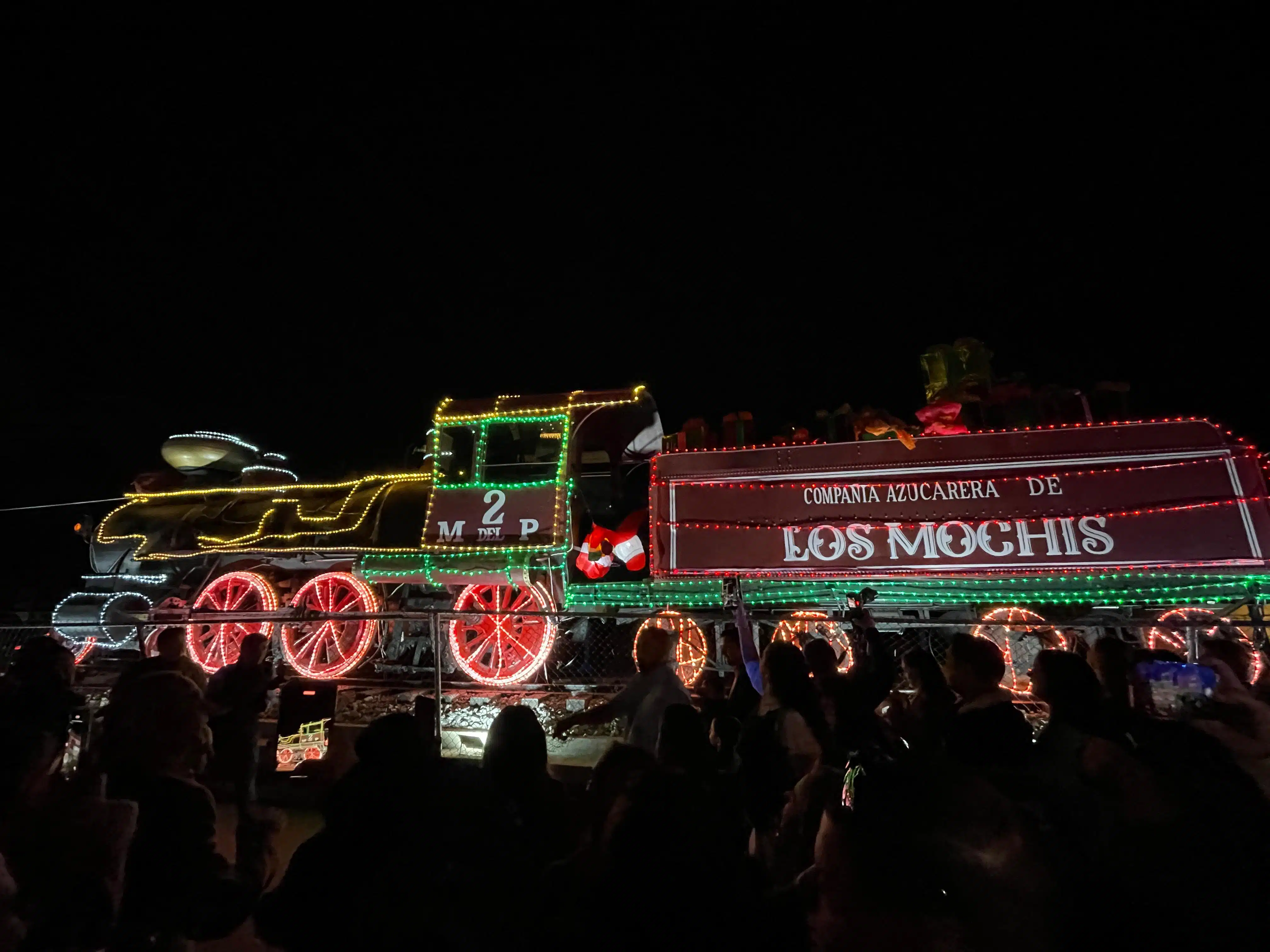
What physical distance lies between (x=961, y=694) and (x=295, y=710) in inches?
208

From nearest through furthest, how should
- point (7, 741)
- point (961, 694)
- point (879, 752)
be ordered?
1. point (879, 752)
2. point (7, 741)
3. point (961, 694)

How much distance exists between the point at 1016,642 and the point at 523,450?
8.04 metres

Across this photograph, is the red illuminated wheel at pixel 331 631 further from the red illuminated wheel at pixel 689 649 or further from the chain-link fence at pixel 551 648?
the red illuminated wheel at pixel 689 649

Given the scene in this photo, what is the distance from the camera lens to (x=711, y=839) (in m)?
2.30

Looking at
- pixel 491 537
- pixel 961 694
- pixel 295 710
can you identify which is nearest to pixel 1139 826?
pixel 961 694

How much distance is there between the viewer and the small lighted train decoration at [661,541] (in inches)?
296

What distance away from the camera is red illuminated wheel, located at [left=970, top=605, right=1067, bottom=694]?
28.1 ft

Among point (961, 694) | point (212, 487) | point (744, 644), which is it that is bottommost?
point (961, 694)

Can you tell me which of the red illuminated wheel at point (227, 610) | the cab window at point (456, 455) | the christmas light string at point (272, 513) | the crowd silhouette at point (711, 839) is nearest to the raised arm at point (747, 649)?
the crowd silhouette at point (711, 839)

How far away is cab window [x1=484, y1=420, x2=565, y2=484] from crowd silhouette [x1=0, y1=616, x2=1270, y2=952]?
21.4 ft

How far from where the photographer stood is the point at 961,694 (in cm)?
331

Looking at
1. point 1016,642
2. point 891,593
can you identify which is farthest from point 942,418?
point 1016,642

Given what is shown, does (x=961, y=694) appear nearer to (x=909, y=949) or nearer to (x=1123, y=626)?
(x=909, y=949)

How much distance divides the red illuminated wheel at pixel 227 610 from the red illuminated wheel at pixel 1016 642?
10509 mm
